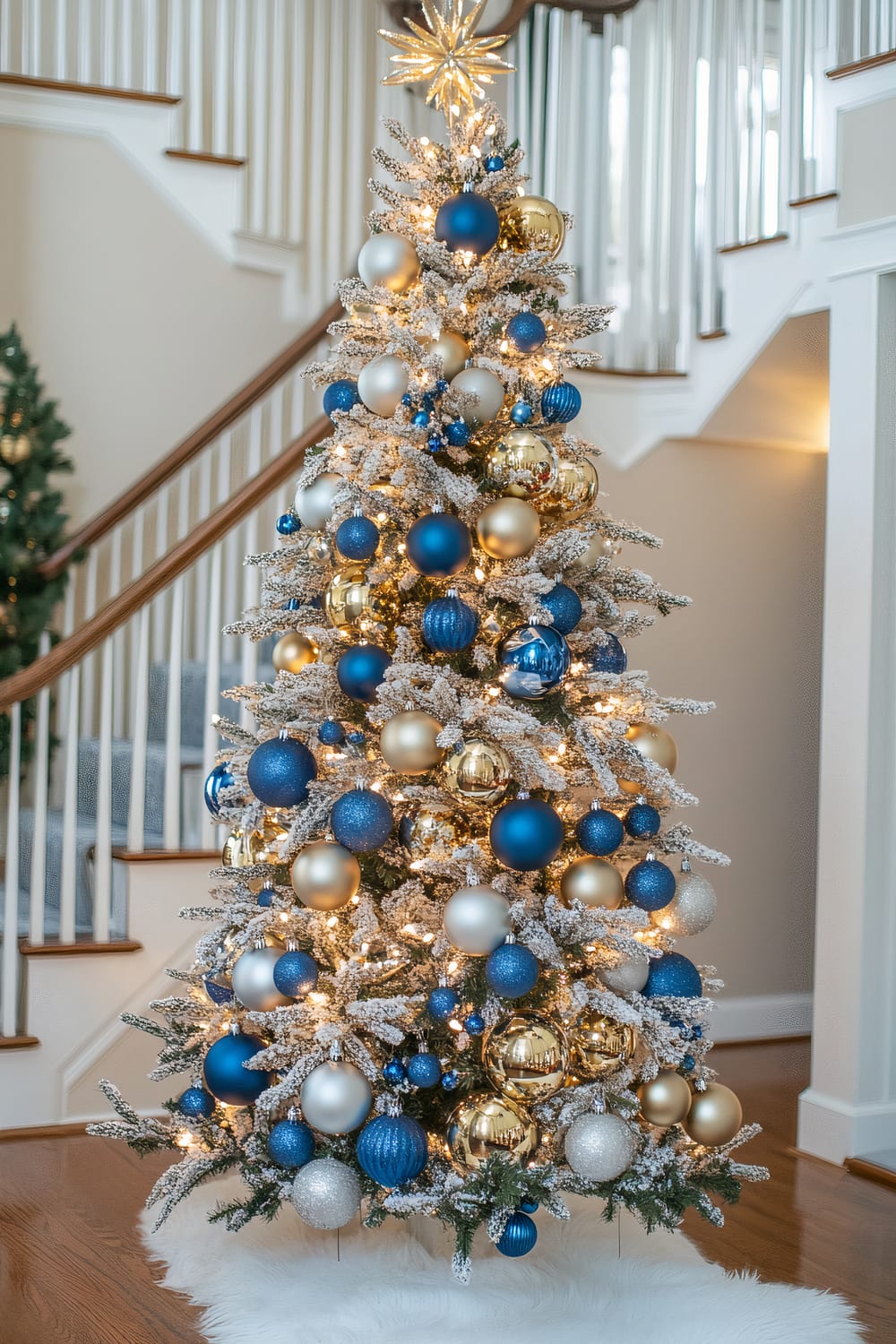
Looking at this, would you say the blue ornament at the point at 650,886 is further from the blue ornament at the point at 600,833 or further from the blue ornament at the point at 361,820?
the blue ornament at the point at 361,820

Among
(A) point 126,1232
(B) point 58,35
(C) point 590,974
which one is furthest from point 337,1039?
(B) point 58,35

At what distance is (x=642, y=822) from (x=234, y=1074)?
2.61ft

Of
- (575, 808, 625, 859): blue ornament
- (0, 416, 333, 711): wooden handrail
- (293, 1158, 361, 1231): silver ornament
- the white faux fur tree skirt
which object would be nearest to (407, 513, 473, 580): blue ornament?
(575, 808, 625, 859): blue ornament

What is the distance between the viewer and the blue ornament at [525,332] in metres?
2.30

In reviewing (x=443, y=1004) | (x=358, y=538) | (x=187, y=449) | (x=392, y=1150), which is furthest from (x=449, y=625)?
(x=187, y=449)

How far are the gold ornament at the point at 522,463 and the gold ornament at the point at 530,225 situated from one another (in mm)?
382

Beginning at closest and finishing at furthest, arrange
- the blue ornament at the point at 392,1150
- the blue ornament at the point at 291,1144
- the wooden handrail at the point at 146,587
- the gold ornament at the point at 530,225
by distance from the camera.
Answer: the blue ornament at the point at 392,1150
the blue ornament at the point at 291,1144
the gold ornament at the point at 530,225
the wooden handrail at the point at 146,587

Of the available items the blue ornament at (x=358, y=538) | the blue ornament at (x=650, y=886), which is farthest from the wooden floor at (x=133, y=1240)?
the blue ornament at (x=358, y=538)

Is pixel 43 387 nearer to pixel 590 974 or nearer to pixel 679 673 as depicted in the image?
pixel 679 673

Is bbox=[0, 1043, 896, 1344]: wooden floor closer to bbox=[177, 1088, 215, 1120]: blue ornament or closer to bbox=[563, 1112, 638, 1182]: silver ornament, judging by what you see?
bbox=[177, 1088, 215, 1120]: blue ornament

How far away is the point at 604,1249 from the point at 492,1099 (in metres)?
0.58

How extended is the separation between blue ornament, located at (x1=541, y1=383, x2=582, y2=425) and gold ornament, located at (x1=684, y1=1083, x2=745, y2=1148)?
117cm

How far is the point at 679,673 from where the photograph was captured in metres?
4.20

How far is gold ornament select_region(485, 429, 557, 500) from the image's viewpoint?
2.24 meters
